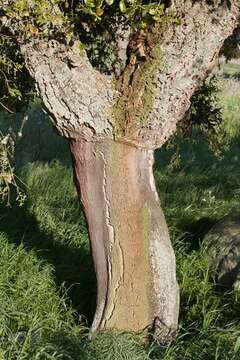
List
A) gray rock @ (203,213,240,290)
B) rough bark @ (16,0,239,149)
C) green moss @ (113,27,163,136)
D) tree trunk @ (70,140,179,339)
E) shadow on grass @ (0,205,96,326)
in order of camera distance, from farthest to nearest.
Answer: gray rock @ (203,213,240,290), shadow on grass @ (0,205,96,326), tree trunk @ (70,140,179,339), green moss @ (113,27,163,136), rough bark @ (16,0,239,149)

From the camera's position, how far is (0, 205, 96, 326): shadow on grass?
6.80 m

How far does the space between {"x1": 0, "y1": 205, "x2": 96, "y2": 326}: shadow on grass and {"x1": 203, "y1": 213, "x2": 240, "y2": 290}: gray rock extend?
114 centimetres

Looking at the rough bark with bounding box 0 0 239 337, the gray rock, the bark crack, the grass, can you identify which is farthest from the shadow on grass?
the gray rock

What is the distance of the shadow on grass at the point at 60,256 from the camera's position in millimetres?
6805

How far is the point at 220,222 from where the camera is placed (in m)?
7.95

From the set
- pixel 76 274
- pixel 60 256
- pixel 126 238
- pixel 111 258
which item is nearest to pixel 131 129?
pixel 126 238

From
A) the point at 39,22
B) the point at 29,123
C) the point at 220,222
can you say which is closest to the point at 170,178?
the point at 220,222

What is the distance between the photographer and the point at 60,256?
7.72 metres

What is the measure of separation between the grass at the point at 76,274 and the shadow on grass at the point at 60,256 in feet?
Answer: 0.03

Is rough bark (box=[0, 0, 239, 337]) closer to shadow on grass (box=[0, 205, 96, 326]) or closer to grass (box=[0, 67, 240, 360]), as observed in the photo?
grass (box=[0, 67, 240, 360])

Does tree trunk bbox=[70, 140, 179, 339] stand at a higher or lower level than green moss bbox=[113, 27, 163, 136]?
lower

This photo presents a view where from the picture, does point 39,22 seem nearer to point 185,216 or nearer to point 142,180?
point 142,180

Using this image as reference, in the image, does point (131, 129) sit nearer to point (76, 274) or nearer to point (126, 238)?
point (126, 238)

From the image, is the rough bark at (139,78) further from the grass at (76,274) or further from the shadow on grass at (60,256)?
the shadow on grass at (60,256)
